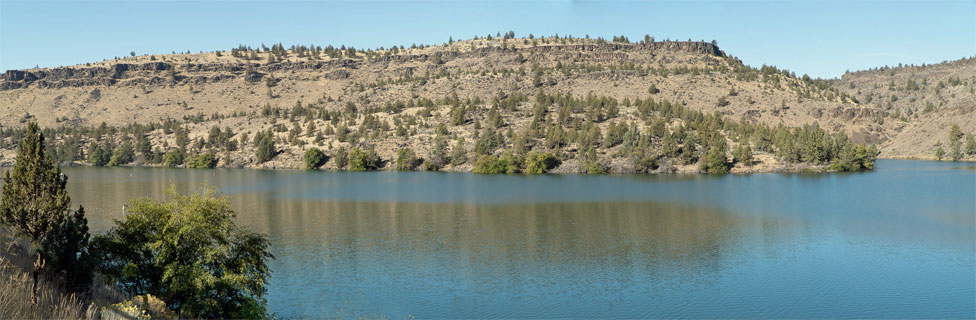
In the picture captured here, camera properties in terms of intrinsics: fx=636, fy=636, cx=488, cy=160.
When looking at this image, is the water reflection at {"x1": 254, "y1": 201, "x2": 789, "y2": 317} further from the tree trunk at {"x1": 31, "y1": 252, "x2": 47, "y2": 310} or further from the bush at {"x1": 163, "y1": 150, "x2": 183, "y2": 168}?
the bush at {"x1": 163, "y1": 150, "x2": 183, "y2": 168}

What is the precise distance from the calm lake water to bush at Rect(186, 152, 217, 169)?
62443mm

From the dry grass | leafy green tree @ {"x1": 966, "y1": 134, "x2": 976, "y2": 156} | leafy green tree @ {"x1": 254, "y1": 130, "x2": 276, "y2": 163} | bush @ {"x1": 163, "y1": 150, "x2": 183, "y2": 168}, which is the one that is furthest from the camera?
leafy green tree @ {"x1": 966, "y1": 134, "x2": 976, "y2": 156}

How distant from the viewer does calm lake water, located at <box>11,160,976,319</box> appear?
110ft

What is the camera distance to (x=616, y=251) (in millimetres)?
45844

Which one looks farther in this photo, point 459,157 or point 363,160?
point 363,160

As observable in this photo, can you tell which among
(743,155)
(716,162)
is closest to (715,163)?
(716,162)

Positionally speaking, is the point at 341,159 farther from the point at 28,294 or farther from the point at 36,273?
the point at 28,294

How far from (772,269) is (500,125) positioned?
386 feet

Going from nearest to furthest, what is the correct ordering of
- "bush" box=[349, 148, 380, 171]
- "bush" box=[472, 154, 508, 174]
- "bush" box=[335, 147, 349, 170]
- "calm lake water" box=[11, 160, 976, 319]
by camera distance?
1. "calm lake water" box=[11, 160, 976, 319]
2. "bush" box=[472, 154, 508, 174]
3. "bush" box=[349, 148, 380, 171]
4. "bush" box=[335, 147, 349, 170]

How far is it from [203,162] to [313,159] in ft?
93.0

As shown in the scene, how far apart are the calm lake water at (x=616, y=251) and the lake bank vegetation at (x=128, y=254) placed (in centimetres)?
527

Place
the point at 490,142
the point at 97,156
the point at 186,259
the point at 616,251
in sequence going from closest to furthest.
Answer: the point at 186,259, the point at 616,251, the point at 490,142, the point at 97,156

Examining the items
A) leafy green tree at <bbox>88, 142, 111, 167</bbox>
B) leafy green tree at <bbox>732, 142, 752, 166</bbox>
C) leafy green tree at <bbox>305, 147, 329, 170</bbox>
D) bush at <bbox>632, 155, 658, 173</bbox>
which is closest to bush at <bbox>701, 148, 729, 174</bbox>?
leafy green tree at <bbox>732, 142, 752, 166</bbox>

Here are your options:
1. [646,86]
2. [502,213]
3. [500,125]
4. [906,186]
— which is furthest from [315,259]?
[646,86]
